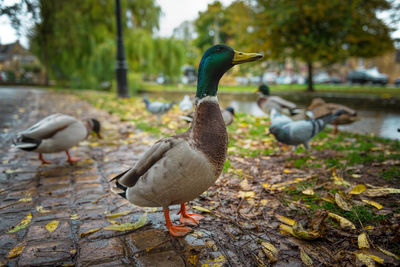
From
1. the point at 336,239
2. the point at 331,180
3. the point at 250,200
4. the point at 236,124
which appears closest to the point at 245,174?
the point at 250,200

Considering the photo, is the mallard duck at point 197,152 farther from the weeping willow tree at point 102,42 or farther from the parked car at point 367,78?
the parked car at point 367,78

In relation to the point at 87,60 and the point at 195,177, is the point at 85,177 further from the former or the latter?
the point at 87,60

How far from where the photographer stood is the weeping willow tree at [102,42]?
14.7 meters

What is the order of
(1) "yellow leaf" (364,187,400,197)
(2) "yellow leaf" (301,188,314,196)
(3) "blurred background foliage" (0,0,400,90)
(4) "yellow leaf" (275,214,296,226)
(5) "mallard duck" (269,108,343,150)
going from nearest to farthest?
(4) "yellow leaf" (275,214,296,226)
(1) "yellow leaf" (364,187,400,197)
(2) "yellow leaf" (301,188,314,196)
(5) "mallard duck" (269,108,343,150)
(3) "blurred background foliage" (0,0,400,90)

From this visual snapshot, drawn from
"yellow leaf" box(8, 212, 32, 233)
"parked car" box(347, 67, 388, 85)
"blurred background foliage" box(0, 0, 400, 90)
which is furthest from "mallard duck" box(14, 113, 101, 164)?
"parked car" box(347, 67, 388, 85)

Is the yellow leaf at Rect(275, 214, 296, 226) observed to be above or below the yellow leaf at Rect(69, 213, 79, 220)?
above

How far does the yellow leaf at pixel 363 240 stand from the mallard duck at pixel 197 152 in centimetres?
108

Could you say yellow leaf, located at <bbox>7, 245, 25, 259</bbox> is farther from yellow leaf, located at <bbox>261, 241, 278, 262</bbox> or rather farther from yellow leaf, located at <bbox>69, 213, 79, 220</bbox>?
yellow leaf, located at <bbox>261, 241, 278, 262</bbox>

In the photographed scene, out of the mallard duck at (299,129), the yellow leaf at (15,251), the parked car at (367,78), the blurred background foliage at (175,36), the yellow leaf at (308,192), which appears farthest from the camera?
the parked car at (367,78)

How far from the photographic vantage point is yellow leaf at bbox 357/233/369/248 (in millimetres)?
1787

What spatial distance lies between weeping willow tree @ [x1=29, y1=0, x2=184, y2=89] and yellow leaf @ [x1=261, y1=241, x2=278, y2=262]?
14.0 meters

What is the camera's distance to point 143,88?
49.1 feet

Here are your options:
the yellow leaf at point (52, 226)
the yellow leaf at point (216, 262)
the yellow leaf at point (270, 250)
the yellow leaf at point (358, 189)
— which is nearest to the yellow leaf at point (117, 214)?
the yellow leaf at point (52, 226)

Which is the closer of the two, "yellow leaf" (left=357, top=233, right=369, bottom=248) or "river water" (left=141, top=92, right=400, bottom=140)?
"yellow leaf" (left=357, top=233, right=369, bottom=248)
